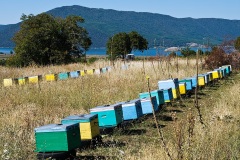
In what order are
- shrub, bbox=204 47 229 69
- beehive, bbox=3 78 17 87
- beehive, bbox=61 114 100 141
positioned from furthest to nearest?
shrub, bbox=204 47 229 69 < beehive, bbox=3 78 17 87 < beehive, bbox=61 114 100 141

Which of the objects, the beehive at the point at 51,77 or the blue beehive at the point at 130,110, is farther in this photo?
the beehive at the point at 51,77

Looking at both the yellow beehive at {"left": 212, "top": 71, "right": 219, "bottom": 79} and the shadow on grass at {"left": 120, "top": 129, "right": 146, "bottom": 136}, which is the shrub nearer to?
the yellow beehive at {"left": 212, "top": 71, "right": 219, "bottom": 79}

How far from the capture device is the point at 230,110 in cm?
739

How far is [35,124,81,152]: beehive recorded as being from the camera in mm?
5133

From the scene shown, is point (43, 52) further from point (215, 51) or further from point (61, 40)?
point (215, 51)

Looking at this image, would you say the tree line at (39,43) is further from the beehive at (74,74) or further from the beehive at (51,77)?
the beehive at (51,77)

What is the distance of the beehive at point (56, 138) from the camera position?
5.13 m

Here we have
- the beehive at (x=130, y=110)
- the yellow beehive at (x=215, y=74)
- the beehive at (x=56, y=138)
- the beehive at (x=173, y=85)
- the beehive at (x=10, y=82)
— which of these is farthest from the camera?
the yellow beehive at (x=215, y=74)

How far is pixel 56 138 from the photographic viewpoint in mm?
5180

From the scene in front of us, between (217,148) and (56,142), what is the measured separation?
7.42 ft

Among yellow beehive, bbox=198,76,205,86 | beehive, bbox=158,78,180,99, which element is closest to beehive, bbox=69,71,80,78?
yellow beehive, bbox=198,76,205,86

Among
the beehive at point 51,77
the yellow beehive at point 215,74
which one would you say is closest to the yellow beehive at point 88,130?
the beehive at point 51,77

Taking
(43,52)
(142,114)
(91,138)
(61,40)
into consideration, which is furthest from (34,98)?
(61,40)

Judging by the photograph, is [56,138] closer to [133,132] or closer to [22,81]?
[133,132]
